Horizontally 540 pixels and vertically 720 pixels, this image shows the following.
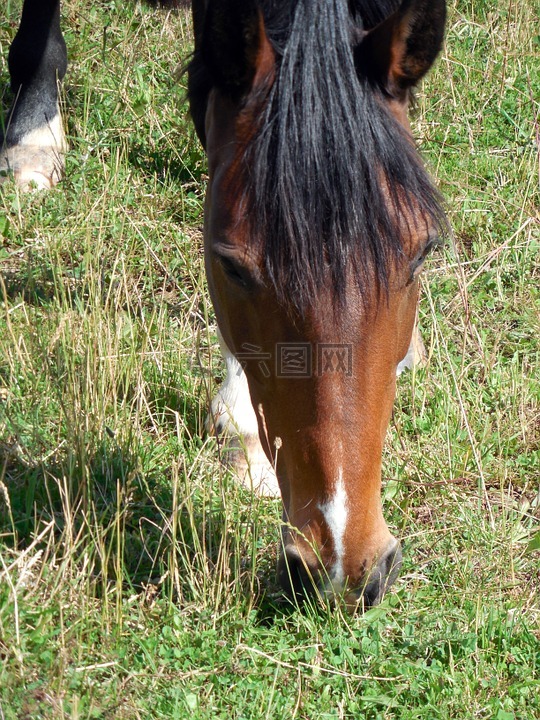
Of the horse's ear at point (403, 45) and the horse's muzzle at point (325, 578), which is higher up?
the horse's ear at point (403, 45)

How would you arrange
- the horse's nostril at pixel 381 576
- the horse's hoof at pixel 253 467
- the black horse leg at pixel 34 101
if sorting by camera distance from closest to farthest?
the horse's nostril at pixel 381 576 < the horse's hoof at pixel 253 467 < the black horse leg at pixel 34 101

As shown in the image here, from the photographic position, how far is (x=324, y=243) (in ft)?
7.59

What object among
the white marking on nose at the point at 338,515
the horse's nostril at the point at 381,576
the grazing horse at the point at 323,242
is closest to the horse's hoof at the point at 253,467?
the grazing horse at the point at 323,242

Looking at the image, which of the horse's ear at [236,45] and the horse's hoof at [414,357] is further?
the horse's hoof at [414,357]

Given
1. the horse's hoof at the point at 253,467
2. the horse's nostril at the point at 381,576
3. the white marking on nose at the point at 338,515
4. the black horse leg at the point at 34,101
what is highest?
the black horse leg at the point at 34,101

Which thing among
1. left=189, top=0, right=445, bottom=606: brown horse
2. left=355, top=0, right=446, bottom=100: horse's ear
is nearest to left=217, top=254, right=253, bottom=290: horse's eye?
left=189, top=0, right=445, bottom=606: brown horse

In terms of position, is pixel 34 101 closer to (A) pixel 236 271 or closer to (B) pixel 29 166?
(B) pixel 29 166

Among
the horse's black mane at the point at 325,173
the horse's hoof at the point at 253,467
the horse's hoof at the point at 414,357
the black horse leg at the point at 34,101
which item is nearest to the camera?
the horse's black mane at the point at 325,173

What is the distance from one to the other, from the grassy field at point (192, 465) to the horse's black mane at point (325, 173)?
3.05 feet

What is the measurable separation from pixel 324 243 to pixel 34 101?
3.41 metres

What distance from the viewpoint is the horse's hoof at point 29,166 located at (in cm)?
509

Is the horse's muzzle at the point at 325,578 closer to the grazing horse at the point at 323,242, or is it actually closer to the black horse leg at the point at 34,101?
the grazing horse at the point at 323,242

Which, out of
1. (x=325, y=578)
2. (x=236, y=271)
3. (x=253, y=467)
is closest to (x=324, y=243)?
(x=236, y=271)

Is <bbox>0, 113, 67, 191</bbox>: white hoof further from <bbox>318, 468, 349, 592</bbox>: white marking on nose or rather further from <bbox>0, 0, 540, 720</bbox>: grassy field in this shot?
<bbox>318, 468, 349, 592</bbox>: white marking on nose
